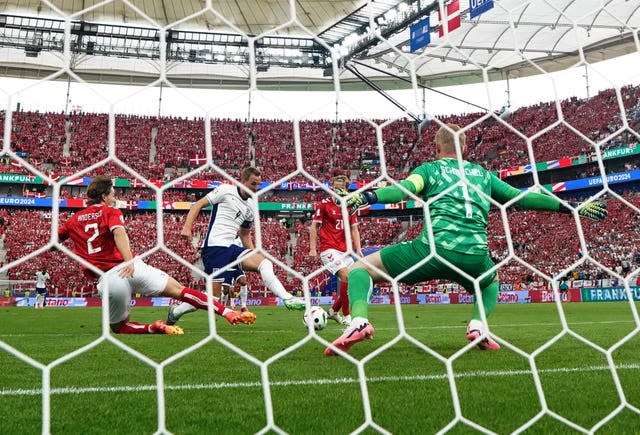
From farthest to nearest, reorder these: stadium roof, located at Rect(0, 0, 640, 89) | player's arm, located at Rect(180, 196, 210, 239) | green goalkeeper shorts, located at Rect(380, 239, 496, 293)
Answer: stadium roof, located at Rect(0, 0, 640, 89), player's arm, located at Rect(180, 196, 210, 239), green goalkeeper shorts, located at Rect(380, 239, 496, 293)

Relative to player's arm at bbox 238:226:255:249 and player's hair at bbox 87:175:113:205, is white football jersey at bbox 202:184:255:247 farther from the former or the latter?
player's hair at bbox 87:175:113:205

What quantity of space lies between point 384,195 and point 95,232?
7.95ft

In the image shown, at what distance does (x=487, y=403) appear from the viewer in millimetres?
2029

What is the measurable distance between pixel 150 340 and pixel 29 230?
20.0 metres

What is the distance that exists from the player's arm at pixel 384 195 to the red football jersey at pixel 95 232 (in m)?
2.16

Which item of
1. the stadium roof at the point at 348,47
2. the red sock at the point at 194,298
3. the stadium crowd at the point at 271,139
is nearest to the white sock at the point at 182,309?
the red sock at the point at 194,298

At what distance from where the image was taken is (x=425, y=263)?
9.46 ft

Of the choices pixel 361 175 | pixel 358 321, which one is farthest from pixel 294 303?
pixel 361 175

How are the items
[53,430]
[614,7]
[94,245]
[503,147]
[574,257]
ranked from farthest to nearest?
[503,147], [614,7], [574,257], [94,245], [53,430]

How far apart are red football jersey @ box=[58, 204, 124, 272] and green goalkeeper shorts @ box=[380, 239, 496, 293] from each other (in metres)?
2.06

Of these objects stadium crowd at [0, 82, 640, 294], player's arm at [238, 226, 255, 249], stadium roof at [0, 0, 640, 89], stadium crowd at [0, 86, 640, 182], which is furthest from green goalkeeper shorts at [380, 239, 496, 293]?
stadium crowd at [0, 86, 640, 182]

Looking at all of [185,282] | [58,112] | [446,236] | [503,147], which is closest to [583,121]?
[503,147]

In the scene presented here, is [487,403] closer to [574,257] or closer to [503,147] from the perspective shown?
[574,257]

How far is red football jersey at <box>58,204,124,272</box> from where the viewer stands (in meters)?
3.91
